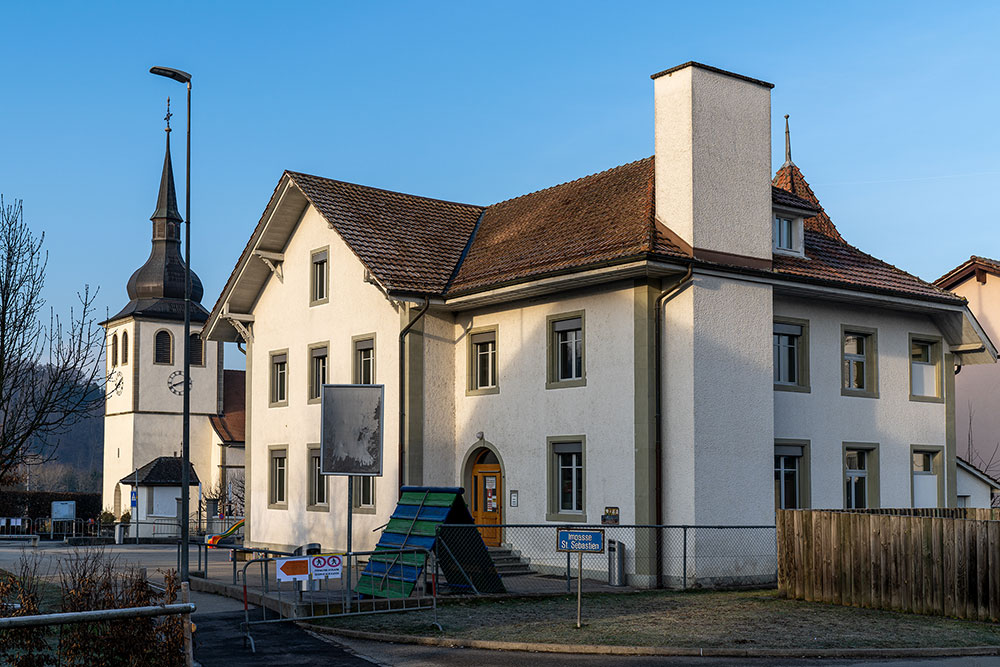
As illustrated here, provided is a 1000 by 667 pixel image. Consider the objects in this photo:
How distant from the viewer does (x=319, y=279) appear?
30469 mm

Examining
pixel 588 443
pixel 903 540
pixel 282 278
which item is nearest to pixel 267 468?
pixel 282 278

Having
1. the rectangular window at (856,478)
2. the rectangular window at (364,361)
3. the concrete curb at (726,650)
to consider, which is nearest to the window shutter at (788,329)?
the rectangular window at (856,478)

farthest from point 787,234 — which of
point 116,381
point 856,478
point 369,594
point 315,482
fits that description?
point 116,381

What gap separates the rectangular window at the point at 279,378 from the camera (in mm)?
31906

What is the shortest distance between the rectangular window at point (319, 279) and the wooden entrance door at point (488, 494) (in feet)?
→ 20.9

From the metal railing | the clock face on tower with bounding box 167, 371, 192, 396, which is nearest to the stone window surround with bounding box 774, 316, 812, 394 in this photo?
the metal railing

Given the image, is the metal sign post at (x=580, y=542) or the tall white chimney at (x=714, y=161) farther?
the tall white chimney at (x=714, y=161)

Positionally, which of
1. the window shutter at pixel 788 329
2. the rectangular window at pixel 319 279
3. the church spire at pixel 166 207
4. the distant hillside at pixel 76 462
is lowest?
the distant hillside at pixel 76 462

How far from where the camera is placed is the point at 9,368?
59.2ft

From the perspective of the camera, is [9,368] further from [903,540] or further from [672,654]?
[903,540]

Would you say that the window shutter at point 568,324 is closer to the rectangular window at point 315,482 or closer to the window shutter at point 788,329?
the window shutter at point 788,329

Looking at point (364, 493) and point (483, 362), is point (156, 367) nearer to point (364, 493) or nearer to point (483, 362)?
point (364, 493)

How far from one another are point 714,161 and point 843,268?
4.85 meters

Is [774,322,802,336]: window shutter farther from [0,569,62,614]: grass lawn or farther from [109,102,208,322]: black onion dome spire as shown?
[109,102,208,322]: black onion dome spire
